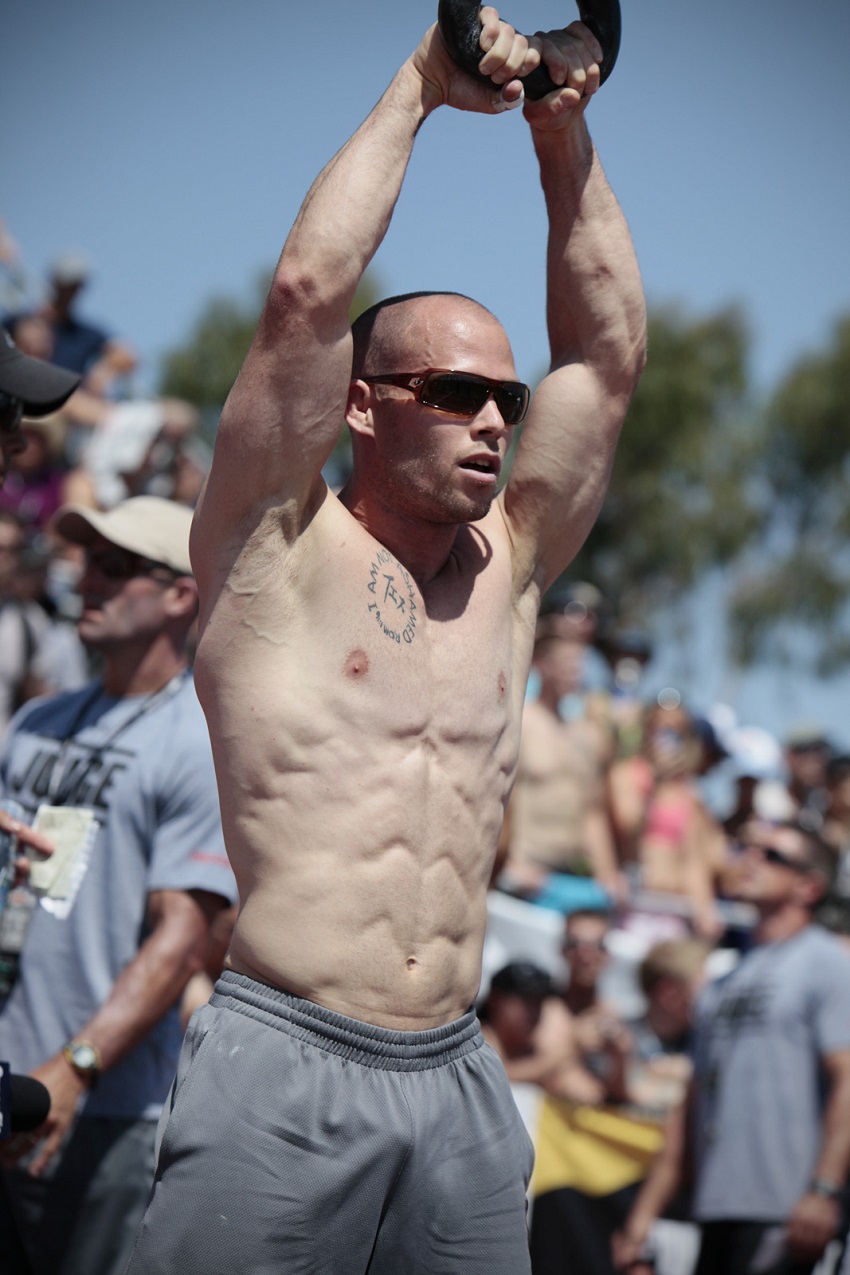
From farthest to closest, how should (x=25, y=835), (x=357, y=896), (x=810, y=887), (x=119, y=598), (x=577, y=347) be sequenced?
(x=810, y=887) < (x=119, y=598) < (x=25, y=835) < (x=577, y=347) < (x=357, y=896)

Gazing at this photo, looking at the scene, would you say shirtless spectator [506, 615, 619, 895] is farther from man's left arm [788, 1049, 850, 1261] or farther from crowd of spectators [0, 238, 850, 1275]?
man's left arm [788, 1049, 850, 1261]

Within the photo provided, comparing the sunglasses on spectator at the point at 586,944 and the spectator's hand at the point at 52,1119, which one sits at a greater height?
the spectator's hand at the point at 52,1119

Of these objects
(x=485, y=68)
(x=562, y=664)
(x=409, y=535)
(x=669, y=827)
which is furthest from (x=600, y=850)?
(x=485, y=68)

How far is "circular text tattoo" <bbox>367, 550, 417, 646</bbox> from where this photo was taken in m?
2.93

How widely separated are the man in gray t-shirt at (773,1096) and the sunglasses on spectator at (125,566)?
10.1 feet

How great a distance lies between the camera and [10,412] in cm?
361

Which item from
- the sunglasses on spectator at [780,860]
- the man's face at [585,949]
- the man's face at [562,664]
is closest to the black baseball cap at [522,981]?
the man's face at [585,949]

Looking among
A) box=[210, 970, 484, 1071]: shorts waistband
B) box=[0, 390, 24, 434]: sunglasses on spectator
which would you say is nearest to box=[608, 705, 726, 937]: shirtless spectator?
box=[0, 390, 24, 434]: sunglasses on spectator

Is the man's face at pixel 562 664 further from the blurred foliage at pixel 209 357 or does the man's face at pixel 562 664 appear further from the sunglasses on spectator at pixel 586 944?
the blurred foliage at pixel 209 357

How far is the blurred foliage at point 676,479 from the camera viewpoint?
107 ft

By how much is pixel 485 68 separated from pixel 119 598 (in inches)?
82.5

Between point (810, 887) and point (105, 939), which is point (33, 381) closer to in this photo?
point (105, 939)

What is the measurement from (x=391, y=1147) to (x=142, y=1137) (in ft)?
4.69

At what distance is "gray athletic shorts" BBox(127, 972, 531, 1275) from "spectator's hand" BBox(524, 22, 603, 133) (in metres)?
1.88
